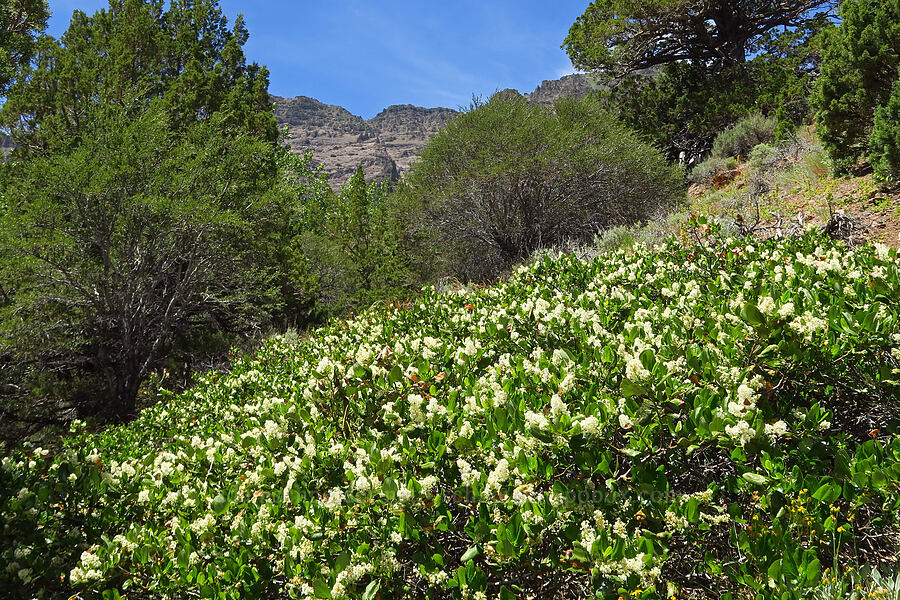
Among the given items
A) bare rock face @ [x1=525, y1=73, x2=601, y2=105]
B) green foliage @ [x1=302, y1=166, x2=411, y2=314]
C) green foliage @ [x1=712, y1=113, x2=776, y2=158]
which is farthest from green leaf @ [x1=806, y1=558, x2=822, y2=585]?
bare rock face @ [x1=525, y1=73, x2=601, y2=105]

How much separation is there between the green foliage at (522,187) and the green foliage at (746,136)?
11.1 feet

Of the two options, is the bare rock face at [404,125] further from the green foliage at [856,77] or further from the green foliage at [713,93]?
the green foliage at [856,77]

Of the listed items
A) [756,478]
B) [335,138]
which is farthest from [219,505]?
[335,138]

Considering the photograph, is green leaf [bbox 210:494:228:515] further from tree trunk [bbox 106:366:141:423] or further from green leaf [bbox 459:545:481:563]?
tree trunk [bbox 106:366:141:423]

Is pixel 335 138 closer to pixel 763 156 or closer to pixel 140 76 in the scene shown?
pixel 140 76

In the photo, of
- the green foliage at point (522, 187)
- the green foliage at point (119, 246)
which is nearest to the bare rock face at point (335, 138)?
the green foliage at point (522, 187)

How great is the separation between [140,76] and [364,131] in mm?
131635

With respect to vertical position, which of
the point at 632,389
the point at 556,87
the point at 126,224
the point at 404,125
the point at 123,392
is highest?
the point at 404,125

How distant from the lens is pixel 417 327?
15.3 feet

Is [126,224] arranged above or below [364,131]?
below

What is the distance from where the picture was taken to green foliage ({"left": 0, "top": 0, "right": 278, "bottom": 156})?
12.9 m

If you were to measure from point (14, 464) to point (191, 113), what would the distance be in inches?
576

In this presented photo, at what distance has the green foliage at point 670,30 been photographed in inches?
683

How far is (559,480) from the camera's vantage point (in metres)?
1.71
